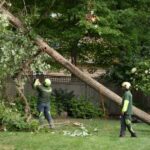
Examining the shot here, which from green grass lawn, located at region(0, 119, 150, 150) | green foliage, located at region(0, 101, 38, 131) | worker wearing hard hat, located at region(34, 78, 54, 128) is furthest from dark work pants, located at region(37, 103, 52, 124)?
green grass lawn, located at region(0, 119, 150, 150)

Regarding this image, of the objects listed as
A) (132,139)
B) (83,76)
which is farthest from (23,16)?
(132,139)

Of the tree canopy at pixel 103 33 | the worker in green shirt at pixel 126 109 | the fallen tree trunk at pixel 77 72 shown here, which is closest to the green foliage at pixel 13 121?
the fallen tree trunk at pixel 77 72

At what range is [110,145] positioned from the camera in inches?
531

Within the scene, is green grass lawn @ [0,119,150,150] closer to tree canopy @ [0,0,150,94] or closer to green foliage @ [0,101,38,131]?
green foliage @ [0,101,38,131]

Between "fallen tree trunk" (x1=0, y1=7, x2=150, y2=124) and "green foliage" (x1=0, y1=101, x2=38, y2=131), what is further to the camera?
"fallen tree trunk" (x1=0, y1=7, x2=150, y2=124)

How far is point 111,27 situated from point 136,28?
2492 millimetres

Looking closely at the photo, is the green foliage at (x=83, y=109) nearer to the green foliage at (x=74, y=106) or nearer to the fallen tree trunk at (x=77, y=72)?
the green foliage at (x=74, y=106)

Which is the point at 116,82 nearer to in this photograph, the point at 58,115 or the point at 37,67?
the point at 58,115

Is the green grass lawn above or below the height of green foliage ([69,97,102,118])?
above

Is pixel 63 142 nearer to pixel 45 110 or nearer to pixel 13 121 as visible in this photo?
pixel 13 121

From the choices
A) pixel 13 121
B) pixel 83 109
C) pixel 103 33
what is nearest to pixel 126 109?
pixel 13 121

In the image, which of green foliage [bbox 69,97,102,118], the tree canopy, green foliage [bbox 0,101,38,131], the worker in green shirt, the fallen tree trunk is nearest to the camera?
the worker in green shirt

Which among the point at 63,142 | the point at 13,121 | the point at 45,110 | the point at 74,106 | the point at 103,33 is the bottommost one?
the point at 74,106

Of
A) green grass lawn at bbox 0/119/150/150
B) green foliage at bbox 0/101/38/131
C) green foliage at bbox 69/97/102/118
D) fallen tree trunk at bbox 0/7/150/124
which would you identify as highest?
fallen tree trunk at bbox 0/7/150/124
